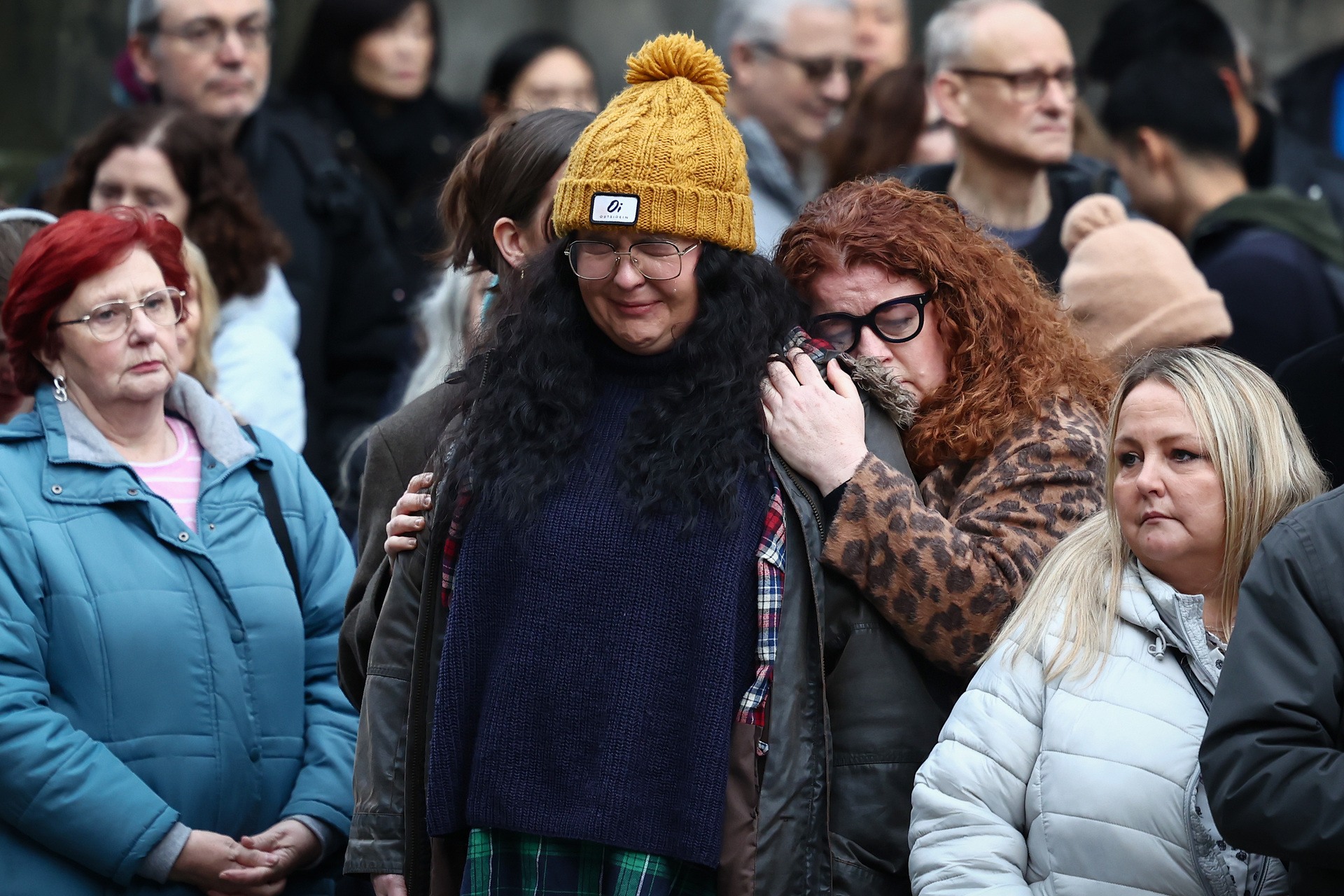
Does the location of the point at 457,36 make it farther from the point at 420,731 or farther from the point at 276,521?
the point at 420,731

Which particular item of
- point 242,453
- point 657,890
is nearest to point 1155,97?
point 242,453

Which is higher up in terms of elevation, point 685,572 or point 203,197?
point 203,197

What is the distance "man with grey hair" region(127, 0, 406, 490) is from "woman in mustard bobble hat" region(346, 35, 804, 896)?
8.86 feet

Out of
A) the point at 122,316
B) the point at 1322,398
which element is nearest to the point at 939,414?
the point at 1322,398

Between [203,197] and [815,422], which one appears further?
[203,197]

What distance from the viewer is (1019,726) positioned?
2.83 metres

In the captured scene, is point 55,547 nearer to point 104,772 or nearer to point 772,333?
point 104,772

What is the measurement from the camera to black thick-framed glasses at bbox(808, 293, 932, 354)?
3.24 m

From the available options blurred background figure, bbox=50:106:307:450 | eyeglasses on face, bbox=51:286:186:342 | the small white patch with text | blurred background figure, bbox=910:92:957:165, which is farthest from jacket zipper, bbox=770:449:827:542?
blurred background figure, bbox=910:92:957:165

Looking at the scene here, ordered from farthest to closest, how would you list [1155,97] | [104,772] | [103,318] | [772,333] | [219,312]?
1. [1155,97]
2. [219,312]
3. [103,318]
4. [104,772]
5. [772,333]

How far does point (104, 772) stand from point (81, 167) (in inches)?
96.8

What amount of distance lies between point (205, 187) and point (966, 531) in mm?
3013

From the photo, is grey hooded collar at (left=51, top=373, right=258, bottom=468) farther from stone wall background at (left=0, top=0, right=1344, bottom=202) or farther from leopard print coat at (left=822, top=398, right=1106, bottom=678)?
stone wall background at (left=0, top=0, right=1344, bottom=202)

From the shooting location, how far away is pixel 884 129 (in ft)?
20.4
